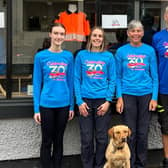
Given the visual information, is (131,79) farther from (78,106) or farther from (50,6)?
(50,6)

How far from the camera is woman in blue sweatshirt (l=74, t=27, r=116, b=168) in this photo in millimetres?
4172

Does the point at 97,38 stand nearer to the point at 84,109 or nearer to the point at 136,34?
the point at 136,34

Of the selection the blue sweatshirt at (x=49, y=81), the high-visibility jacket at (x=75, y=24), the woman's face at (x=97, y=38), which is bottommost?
the blue sweatshirt at (x=49, y=81)

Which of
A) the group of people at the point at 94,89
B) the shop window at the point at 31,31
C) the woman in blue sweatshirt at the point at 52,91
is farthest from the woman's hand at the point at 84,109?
the shop window at the point at 31,31

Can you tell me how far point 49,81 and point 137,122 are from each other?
3.84 ft

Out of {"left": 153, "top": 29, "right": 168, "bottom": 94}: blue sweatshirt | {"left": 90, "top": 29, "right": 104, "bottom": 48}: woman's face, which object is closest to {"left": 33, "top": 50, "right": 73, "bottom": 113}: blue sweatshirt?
{"left": 90, "top": 29, "right": 104, "bottom": 48}: woman's face

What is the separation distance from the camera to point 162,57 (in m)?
4.47

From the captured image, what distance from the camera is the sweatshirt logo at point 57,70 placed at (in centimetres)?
403

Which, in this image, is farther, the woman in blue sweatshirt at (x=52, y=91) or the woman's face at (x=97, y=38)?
the woman's face at (x=97, y=38)

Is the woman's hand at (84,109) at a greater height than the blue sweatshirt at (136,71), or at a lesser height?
lesser

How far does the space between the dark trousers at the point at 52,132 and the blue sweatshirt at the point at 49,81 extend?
77 mm

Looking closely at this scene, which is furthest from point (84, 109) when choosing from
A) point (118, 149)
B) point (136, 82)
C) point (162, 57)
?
point (162, 57)

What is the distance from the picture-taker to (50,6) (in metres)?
5.31

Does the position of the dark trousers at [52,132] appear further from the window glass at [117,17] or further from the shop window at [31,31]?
the window glass at [117,17]
